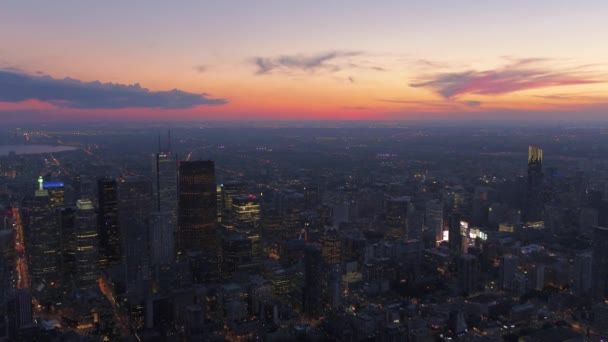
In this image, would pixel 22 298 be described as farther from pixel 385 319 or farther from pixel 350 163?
pixel 350 163

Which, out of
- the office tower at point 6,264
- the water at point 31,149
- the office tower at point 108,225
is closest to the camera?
the office tower at point 6,264

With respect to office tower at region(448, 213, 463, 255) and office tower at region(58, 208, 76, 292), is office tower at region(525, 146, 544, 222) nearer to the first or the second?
office tower at region(448, 213, 463, 255)

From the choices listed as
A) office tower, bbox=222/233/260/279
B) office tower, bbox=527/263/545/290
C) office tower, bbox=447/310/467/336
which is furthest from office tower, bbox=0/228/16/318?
office tower, bbox=527/263/545/290

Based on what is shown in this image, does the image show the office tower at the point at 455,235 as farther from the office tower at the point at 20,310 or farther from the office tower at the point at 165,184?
the office tower at the point at 20,310

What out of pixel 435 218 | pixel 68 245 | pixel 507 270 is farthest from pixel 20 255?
pixel 507 270

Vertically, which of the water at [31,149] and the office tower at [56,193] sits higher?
the water at [31,149]

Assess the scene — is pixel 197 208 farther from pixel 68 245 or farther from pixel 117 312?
pixel 117 312

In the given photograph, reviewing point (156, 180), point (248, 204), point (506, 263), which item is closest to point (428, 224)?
point (506, 263)

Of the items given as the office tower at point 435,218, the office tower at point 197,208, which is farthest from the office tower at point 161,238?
the office tower at point 435,218
